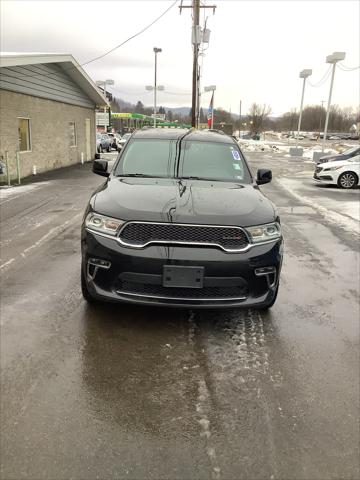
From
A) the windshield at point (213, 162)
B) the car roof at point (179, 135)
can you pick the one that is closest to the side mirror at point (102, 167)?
the car roof at point (179, 135)

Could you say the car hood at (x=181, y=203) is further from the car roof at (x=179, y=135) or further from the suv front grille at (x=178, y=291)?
the car roof at (x=179, y=135)

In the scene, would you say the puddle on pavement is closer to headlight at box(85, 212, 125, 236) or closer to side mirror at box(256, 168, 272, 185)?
side mirror at box(256, 168, 272, 185)

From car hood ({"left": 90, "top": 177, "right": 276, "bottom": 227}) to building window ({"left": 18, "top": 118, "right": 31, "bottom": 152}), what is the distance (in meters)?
12.8

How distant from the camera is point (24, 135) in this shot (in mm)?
16328

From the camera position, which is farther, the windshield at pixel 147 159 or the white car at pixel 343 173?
the white car at pixel 343 173

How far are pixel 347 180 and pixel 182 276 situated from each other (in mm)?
14108

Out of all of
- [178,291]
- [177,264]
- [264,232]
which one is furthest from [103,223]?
[264,232]

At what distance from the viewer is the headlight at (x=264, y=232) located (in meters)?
3.66

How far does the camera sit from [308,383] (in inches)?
125

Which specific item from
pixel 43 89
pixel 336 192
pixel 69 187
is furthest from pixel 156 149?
pixel 43 89

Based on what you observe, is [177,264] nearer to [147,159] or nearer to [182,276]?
[182,276]

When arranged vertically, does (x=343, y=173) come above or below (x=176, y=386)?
above

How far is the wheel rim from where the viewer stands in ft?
52.0

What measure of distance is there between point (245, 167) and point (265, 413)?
10.5 ft
